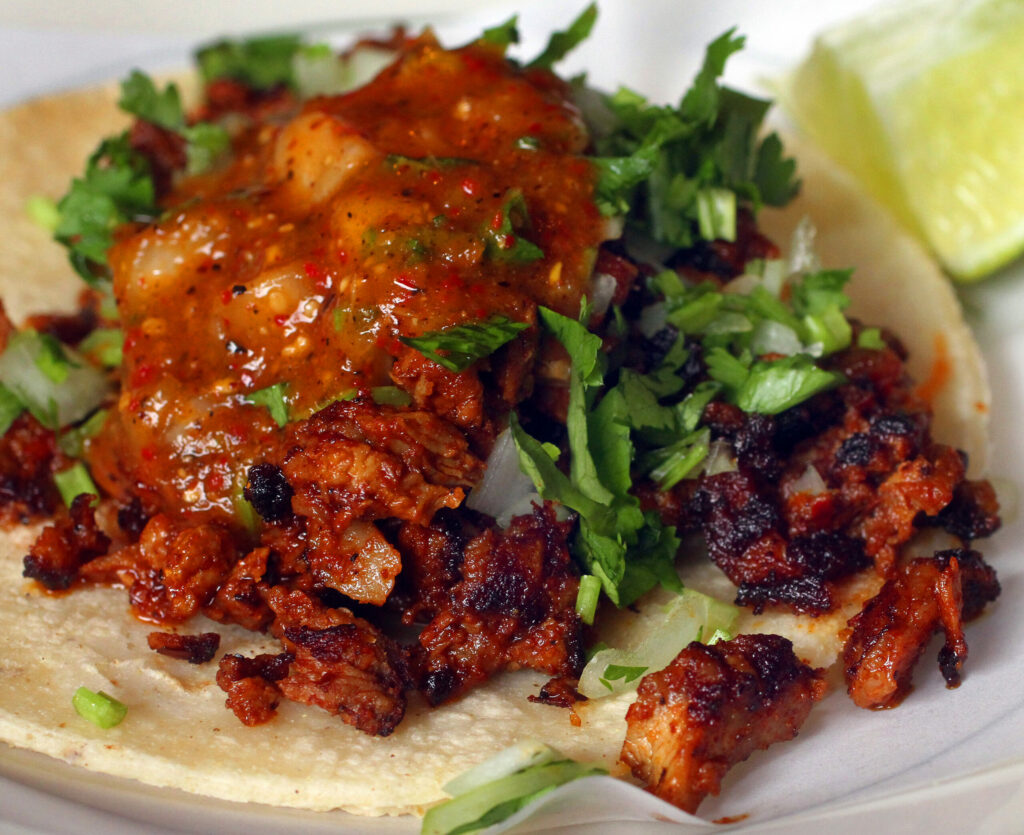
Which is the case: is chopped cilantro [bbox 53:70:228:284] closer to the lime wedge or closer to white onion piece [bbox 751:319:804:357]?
white onion piece [bbox 751:319:804:357]

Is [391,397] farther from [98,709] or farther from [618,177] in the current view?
[98,709]

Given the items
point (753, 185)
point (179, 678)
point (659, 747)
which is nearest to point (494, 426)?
point (659, 747)

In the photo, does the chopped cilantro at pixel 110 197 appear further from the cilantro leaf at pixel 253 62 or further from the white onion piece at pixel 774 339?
the white onion piece at pixel 774 339

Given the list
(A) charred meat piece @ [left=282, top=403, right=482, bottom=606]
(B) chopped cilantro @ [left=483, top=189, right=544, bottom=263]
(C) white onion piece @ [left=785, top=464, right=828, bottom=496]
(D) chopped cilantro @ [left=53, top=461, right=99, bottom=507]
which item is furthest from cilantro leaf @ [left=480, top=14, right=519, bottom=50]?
(D) chopped cilantro @ [left=53, top=461, right=99, bottom=507]

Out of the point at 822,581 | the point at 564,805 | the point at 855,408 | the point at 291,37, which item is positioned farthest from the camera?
the point at 291,37

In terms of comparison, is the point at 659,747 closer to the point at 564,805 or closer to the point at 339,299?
the point at 564,805

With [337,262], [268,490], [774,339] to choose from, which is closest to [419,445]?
[268,490]
